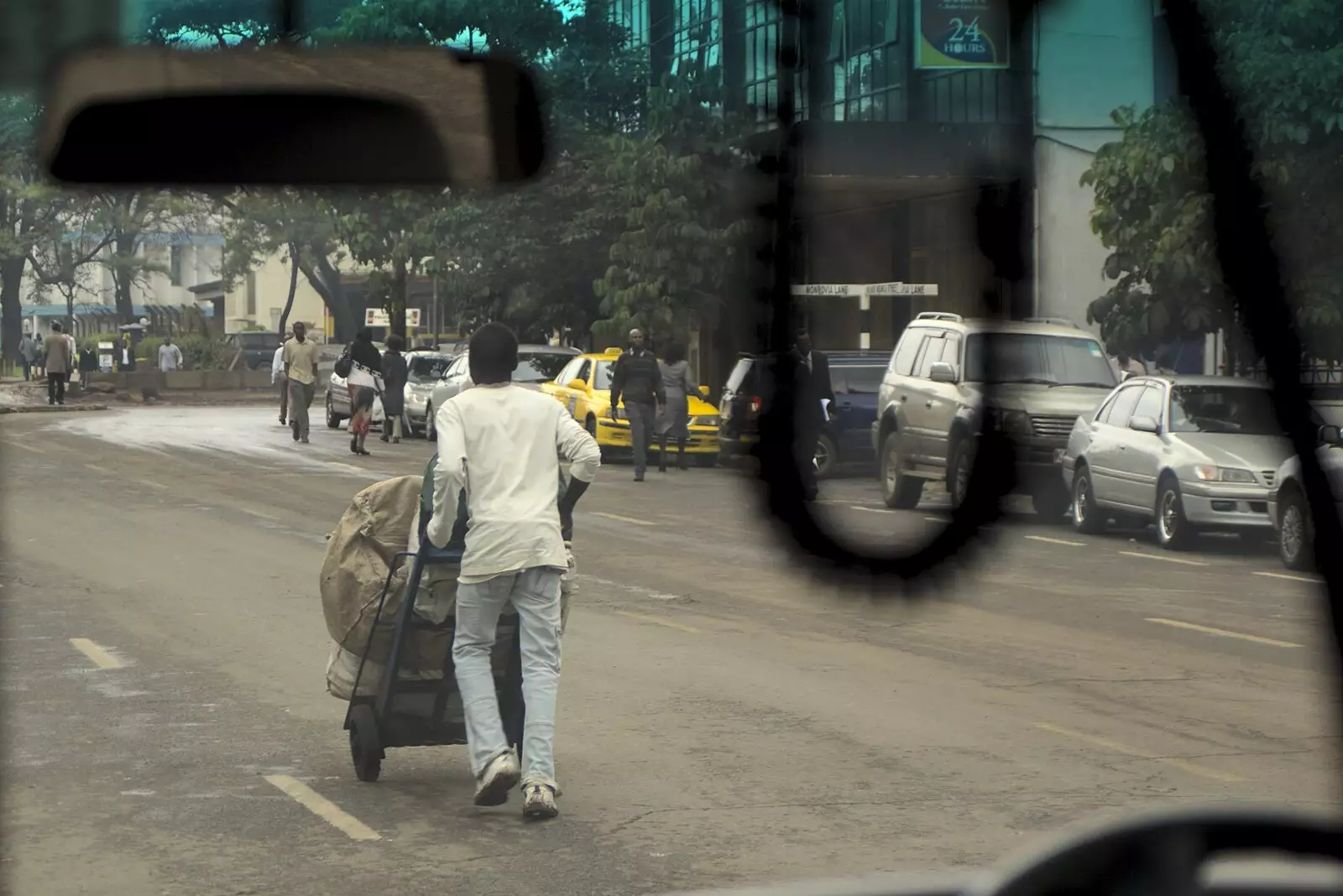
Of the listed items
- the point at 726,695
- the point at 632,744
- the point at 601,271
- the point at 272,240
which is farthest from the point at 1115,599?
the point at 272,240

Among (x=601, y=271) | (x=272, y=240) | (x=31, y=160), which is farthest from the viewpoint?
(x=272, y=240)

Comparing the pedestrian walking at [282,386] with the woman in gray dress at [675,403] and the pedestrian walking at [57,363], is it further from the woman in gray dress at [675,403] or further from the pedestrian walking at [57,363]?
the woman in gray dress at [675,403]

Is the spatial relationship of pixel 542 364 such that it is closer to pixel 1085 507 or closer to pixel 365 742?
pixel 1085 507

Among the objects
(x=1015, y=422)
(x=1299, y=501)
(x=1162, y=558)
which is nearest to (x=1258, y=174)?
(x=1015, y=422)

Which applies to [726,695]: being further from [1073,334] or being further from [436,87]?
[1073,334]

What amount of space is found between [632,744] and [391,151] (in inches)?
140

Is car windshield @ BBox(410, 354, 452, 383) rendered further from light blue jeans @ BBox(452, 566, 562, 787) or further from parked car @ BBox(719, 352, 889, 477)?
light blue jeans @ BBox(452, 566, 562, 787)

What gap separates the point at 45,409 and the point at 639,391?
79.4 ft

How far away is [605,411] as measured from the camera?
28844 mm

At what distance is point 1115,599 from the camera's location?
1374cm

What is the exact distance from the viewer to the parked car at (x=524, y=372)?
32250 mm

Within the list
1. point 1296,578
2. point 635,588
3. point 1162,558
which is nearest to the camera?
point 635,588

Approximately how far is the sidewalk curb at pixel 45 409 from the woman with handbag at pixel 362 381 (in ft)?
51.0

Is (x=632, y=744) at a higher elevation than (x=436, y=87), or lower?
lower
